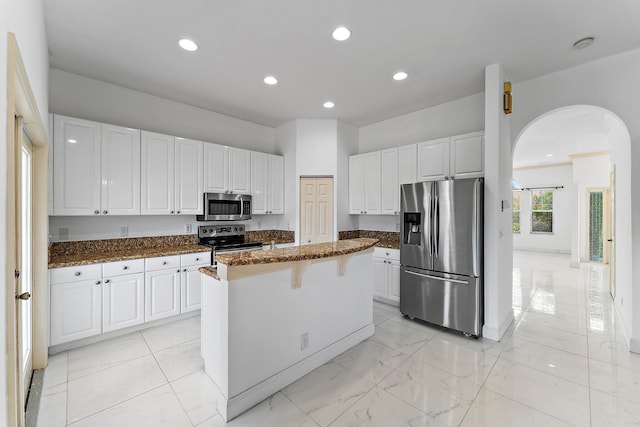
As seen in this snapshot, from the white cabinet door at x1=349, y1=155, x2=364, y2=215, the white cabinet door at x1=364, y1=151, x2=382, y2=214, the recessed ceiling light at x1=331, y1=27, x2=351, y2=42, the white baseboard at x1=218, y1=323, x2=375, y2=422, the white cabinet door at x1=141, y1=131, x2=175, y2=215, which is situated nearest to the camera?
the white baseboard at x1=218, y1=323, x2=375, y2=422

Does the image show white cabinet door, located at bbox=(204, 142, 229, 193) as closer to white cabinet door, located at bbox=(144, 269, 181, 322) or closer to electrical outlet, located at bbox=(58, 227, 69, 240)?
white cabinet door, located at bbox=(144, 269, 181, 322)

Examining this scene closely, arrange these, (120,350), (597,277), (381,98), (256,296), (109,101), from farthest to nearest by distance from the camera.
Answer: (597,277), (381,98), (109,101), (120,350), (256,296)

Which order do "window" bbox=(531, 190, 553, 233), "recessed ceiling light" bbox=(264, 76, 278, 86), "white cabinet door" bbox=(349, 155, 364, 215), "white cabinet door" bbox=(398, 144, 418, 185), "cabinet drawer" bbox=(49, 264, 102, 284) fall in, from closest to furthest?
1. "cabinet drawer" bbox=(49, 264, 102, 284)
2. "recessed ceiling light" bbox=(264, 76, 278, 86)
3. "white cabinet door" bbox=(398, 144, 418, 185)
4. "white cabinet door" bbox=(349, 155, 364, 215)
5. "window" bbox=(531, 190, 553, 233)

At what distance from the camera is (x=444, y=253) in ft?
10.9

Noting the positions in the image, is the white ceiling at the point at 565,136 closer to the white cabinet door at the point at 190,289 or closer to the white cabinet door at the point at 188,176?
the white cabinet door at the point at 188,176

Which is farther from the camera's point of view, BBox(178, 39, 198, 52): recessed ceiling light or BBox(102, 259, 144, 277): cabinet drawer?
BBox(102, 259, 144, 277): cabinet drawer

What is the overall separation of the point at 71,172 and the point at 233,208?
76.6 inches

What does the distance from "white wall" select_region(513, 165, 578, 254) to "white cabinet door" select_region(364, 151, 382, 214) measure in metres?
7.43

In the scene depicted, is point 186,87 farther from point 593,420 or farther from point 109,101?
point 593,420

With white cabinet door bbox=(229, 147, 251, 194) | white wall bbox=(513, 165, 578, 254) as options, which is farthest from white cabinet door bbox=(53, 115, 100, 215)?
white wall bbox=(513, 165, 578, 254)

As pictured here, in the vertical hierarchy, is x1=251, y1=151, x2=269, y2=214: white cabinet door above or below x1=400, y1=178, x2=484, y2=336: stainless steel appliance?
above

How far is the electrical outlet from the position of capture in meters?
3.21

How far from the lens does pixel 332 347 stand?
2.68m

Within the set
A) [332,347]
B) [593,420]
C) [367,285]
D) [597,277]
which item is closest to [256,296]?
[332,347]
